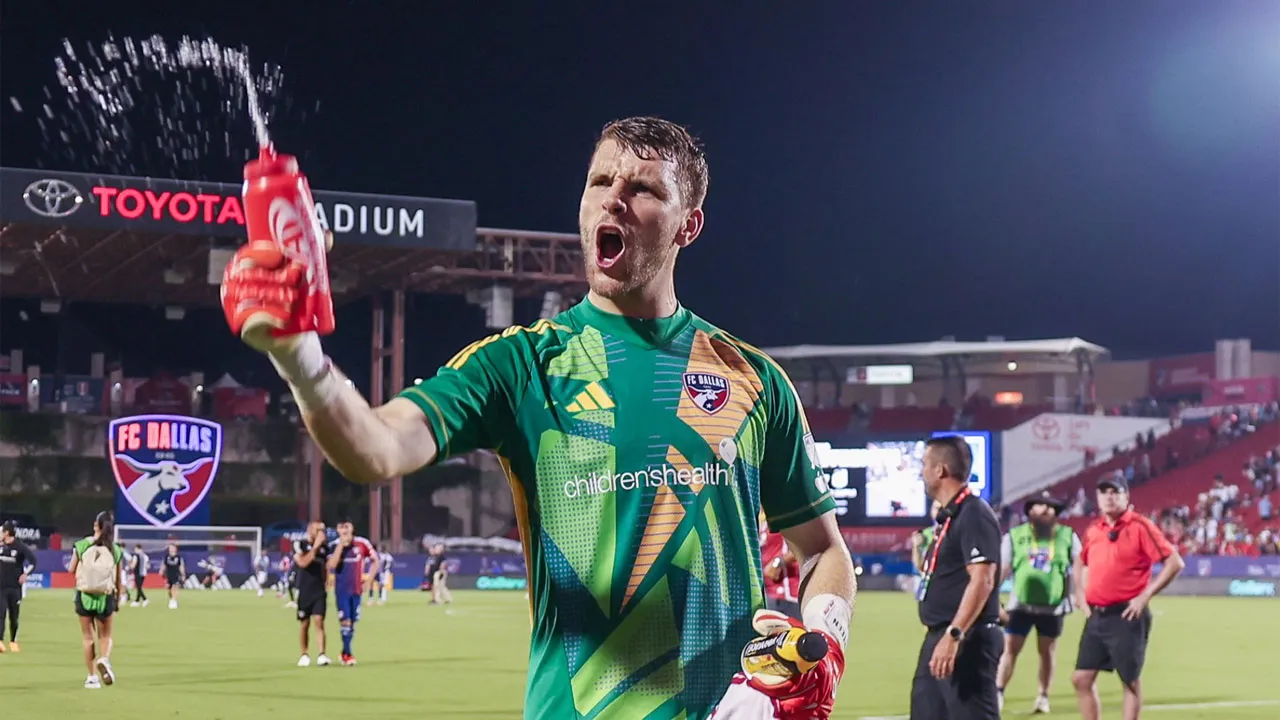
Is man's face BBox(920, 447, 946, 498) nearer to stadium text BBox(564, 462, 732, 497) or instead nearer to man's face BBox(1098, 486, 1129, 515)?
man's face BBox(1098, 486, 1129, 515)

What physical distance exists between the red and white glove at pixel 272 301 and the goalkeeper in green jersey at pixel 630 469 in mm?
386

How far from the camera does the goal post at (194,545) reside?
40.7 metres

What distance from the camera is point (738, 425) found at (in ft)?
10.4

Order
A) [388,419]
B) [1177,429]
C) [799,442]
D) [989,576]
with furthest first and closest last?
[1177,429] < [989,576] < [799,442] < [388,419]

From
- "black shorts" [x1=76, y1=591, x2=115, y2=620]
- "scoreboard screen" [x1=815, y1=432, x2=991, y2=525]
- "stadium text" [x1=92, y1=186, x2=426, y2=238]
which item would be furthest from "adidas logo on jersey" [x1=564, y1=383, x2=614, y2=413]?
"stadium text" [x1=92, y1=186, x2=426, y2=238]

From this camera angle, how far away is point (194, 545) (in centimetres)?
4472

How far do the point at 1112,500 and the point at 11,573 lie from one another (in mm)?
14924

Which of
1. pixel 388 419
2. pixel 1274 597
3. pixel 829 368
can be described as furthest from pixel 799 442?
pixel 829 368

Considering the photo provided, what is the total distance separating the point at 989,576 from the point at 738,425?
249 inches

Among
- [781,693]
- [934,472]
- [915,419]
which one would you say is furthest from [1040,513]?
[915,419]

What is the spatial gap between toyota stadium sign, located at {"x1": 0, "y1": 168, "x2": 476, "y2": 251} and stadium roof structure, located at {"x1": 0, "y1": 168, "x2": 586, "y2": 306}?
0.09 feet

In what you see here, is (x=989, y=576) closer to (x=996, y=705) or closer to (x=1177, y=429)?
(x=996, y=705)

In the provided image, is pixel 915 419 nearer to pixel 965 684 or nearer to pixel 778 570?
pixel 778 570

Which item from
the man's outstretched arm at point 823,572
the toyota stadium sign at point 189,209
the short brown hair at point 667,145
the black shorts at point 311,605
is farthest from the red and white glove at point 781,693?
the toyota stadium sign at point 189,209
